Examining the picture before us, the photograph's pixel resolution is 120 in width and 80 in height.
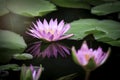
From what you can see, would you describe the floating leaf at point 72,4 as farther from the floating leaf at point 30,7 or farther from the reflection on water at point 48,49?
the reflection on water at point 48,49

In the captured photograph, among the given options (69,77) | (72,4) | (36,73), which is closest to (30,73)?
(36,73)

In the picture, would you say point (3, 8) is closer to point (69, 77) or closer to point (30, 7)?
point (30, 7)

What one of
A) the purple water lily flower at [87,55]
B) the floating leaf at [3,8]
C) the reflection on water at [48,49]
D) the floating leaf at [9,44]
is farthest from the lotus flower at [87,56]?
the floating leaf at [3,8]

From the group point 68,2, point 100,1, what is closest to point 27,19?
point 68,2

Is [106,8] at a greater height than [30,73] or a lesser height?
greater

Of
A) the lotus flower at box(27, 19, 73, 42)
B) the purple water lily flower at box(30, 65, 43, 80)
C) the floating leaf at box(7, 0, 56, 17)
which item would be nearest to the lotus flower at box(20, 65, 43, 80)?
the purple water lily flower at box(30, 65, 43, 80)
